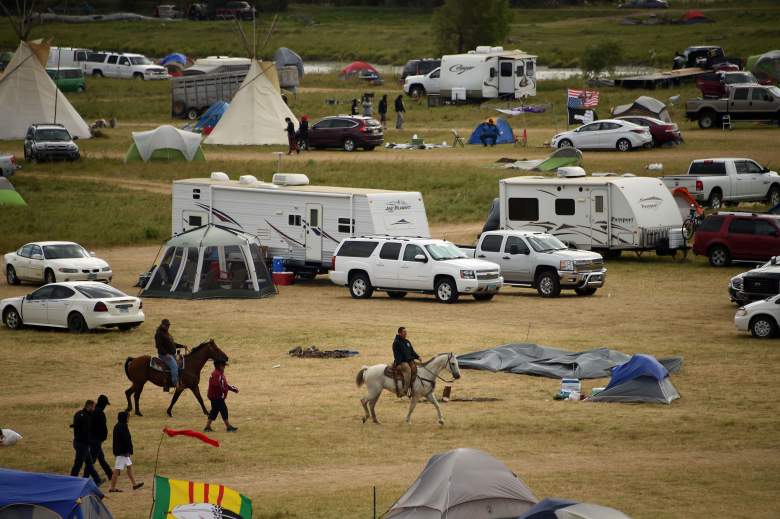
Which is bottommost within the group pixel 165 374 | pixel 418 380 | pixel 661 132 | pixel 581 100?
pixel 165 374

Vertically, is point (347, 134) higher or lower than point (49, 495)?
higher

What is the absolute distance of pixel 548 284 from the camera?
32938mm

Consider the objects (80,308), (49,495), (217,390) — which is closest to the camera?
(49,495)

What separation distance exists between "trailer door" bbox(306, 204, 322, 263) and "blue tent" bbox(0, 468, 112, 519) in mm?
21383

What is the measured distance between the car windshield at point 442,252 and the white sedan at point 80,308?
23.2 feet

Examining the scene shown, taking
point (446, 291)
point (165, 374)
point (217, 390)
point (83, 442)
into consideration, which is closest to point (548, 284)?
point (446, 291)

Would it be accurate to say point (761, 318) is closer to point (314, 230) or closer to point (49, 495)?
point (314, 230)

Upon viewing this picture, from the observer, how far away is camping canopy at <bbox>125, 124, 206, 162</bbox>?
54438mm

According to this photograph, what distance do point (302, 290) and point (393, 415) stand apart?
13.6m

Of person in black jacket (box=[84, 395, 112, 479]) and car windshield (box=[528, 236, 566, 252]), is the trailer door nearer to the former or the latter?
car windshield (box=[528, 236, 566, 252])

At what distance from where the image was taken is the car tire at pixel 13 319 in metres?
29.4

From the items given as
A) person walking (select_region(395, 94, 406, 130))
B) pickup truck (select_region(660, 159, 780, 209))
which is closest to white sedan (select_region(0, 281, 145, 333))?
pickup truck (select_region(660, 159, 780, 209))

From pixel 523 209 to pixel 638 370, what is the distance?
16460mm

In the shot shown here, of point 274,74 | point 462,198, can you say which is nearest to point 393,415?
point 462,198
